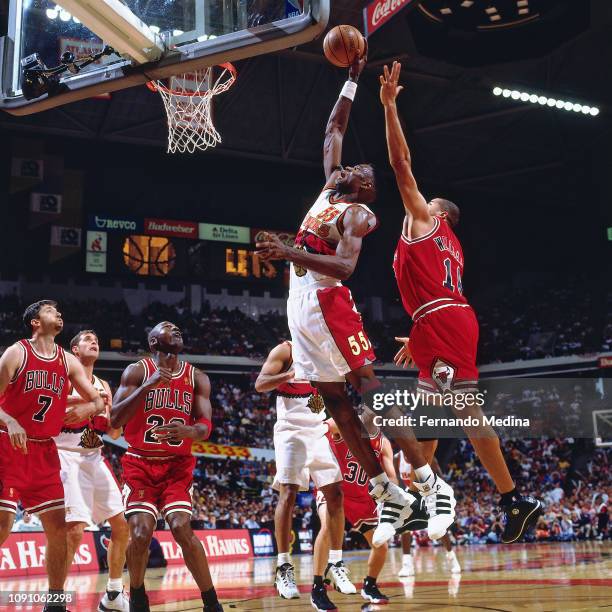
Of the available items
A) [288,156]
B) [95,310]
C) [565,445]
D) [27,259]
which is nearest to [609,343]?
[565,445]

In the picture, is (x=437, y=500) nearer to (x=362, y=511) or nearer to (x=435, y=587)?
(x=362, y=511)

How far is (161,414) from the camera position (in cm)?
610

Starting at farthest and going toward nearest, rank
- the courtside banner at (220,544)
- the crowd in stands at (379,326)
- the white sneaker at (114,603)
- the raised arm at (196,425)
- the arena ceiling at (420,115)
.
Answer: the crowd in stands at (379,326) → the arena ceiling at (420,115) → the courtside banner at (220,544) → the white sneaker at (114,603) → the raised arm at (196,425)

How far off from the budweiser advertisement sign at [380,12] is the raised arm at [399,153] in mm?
9738

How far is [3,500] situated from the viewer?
5.89 meters

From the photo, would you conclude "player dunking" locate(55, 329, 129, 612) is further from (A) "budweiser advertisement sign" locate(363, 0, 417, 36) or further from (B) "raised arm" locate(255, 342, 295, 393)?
(A) "budweiser advertisement sign" locate(363, 0, 417, 36)

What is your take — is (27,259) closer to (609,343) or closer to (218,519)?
(218,519)

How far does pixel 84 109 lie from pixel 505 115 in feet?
42.7

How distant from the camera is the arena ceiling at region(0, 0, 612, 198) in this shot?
21844mm

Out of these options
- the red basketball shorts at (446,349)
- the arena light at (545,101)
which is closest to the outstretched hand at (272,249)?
the red basketball shorts at (446,349)

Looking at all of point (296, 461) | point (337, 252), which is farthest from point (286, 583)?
point (337, 252)

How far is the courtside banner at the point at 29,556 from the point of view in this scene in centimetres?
1234

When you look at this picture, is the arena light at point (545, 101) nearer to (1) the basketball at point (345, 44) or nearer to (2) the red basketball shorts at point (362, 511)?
(2) the red basketball shorts at point (362, 511)

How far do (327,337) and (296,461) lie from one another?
2.65 meters
